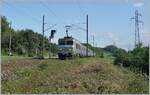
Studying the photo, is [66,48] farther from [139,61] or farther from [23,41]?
[23,41]

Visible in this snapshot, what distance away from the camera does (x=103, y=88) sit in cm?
1141

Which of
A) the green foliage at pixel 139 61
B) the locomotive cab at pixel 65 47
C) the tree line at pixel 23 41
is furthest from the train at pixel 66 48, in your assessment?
the tree line at pixel 23 41

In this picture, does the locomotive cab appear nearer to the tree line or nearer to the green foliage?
the green foliage

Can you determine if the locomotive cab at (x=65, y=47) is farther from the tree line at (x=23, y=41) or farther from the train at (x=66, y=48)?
the tree line at (x=23, y=41)

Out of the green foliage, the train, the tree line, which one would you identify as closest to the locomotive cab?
the train

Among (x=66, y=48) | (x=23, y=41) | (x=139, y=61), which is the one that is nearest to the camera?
(x=139, y=61)

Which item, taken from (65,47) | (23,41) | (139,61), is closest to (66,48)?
(65,47)

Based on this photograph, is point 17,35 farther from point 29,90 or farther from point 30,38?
point 29,90

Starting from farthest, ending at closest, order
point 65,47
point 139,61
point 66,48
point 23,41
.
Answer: point 23,41, point 65,47, point 66,48, point 139,61

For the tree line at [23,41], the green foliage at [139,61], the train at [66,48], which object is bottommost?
the green foliage at [139,61]

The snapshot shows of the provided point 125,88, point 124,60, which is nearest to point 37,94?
point 125,88

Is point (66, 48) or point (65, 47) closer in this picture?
point (66, 48)

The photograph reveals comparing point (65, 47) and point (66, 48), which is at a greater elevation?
point (65, 47)

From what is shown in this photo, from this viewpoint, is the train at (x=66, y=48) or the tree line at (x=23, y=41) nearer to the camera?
the train at (x=66, y=48)
